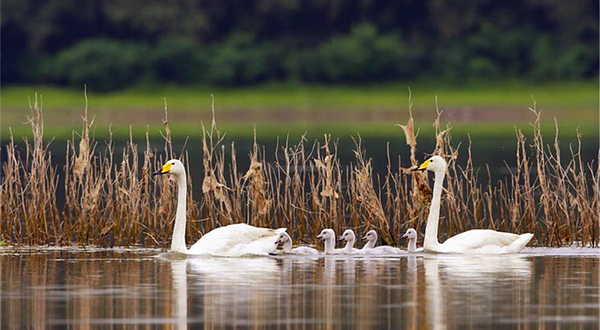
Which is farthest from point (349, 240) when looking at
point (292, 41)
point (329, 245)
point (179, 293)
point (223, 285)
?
point (292, 41)

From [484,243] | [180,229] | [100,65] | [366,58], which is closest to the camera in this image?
[180,229]

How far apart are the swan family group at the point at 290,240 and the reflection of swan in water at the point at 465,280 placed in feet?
0.63

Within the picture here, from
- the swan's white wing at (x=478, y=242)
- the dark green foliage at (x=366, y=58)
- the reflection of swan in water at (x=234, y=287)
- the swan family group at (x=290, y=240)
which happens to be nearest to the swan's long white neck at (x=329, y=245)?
the swan family group at (x=290, y=240)

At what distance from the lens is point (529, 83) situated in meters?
66.5

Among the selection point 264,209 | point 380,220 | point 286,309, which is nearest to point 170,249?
point 264,209

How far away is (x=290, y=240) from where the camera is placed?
1719 cm

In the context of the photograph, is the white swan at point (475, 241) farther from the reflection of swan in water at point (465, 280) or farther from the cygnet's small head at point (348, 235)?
the cygnet's small head at point (348, 235)

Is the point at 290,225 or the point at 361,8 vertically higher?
the point at 361,8

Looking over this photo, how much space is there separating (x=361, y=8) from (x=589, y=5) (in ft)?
37.2

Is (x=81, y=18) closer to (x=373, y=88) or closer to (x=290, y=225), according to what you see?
(x=373, y=88)

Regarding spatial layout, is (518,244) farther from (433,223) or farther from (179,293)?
(179,293)

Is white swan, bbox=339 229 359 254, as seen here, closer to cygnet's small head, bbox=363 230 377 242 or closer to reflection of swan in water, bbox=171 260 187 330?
cygnet's small head, bbox=363 230 377 242

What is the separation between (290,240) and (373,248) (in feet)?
3.04

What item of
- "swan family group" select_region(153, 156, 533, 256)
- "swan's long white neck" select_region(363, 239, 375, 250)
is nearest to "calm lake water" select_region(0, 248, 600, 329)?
"swan family group" select_region(153, 156, 533, 256)
